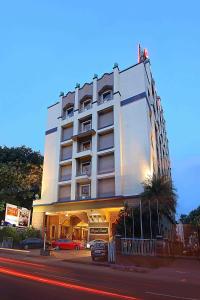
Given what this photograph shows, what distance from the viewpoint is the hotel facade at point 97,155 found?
1540 inches

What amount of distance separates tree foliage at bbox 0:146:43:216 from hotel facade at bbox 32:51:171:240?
336 cm

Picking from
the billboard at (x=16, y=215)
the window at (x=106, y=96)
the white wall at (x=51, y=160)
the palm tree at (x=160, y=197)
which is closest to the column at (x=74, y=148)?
the white wall at (x=51, y=160)

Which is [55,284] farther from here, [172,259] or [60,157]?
[60,157]

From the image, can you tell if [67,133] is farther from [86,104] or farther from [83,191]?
[83,191]

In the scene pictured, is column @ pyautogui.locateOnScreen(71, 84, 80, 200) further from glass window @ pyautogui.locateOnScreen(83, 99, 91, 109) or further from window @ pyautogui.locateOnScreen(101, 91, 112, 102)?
window @ pyautogui.locateOnScreen(101, 91, 112, 102)

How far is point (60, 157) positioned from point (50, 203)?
22.2 feet

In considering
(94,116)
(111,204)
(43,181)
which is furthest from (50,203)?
(94,116)

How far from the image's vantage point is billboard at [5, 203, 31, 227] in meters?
40.4

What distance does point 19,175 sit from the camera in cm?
4809

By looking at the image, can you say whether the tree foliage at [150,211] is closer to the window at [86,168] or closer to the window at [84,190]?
the window at [84,190]

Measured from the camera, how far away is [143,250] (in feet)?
78.9

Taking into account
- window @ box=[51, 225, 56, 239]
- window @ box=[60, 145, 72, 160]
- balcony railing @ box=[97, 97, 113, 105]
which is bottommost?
window @ box=[51, 225, 56, 239]

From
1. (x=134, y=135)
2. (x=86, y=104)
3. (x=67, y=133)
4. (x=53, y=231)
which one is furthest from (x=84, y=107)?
(x=53, y=231)

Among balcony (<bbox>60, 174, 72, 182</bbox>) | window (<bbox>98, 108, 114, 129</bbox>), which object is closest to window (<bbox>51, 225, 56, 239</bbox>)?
balcony (<bbox>60, 174, 72, 182</bbox>)
